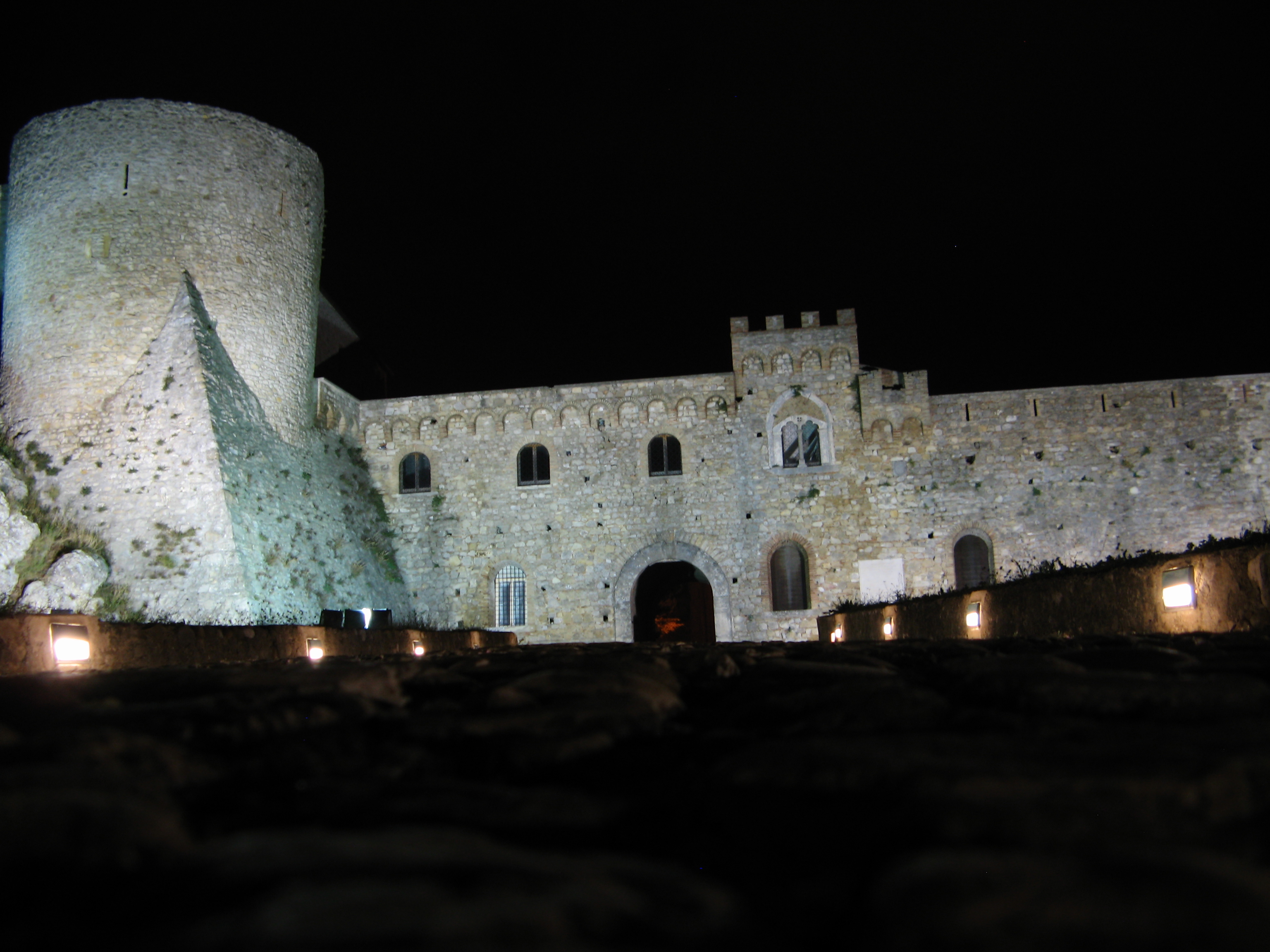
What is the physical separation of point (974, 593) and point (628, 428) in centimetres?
1274

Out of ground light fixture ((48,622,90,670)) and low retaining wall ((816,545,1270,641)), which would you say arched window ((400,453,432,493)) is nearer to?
low retaining wall ((816,545,1270,641))

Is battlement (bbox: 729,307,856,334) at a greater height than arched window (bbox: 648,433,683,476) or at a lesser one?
greater

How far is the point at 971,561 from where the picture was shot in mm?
20375

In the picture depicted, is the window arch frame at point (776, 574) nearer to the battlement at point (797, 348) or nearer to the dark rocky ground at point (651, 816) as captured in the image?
the battlement at point (797, 348)

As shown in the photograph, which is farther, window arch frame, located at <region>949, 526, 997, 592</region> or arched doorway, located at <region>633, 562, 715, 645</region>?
arched doorway, located at <region>633, 562, 715, 645</region>

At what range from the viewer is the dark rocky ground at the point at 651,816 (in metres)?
1.16

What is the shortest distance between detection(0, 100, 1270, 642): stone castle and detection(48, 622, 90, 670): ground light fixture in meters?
9.58

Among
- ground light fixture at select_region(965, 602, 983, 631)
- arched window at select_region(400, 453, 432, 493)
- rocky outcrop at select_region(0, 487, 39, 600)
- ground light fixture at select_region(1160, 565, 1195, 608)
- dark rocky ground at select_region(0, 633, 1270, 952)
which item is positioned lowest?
dark rocky ground at select_region(0, 633, 1270, 952)

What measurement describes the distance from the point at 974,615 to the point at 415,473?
51.7 ft

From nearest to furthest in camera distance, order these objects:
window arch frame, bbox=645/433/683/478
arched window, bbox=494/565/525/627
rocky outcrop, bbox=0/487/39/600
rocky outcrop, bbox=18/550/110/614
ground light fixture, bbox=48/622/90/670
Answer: ground light fixture, bbox=48/622/90/670 → rocky outcrop, bbox=18/550/110/614 → rocky outcrop, bbox=0/487/39/600 → arched window, bbox=494/565/525/627 → window arch frame, bbox=645/433/683/478

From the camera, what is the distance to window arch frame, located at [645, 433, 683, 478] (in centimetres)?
2120

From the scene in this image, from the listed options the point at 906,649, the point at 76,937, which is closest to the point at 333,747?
the point at 76,937

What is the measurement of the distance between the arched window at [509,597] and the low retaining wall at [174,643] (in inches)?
374

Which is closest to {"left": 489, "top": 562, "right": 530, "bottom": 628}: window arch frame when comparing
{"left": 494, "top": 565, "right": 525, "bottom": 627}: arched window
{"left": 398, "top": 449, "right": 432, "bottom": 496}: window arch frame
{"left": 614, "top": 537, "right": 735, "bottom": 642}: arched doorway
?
{"left": 494, "top": 565, "right": 525, "bottom": 627}: arched window
